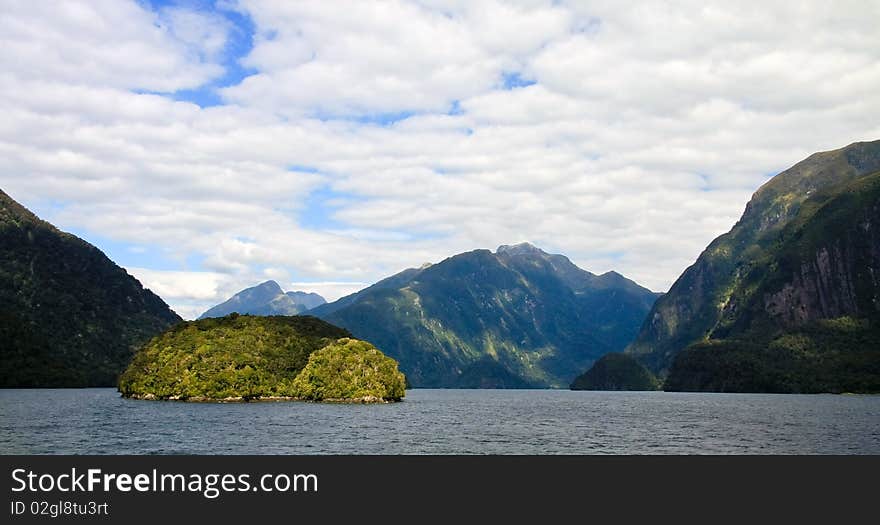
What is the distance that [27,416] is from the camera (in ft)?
529
